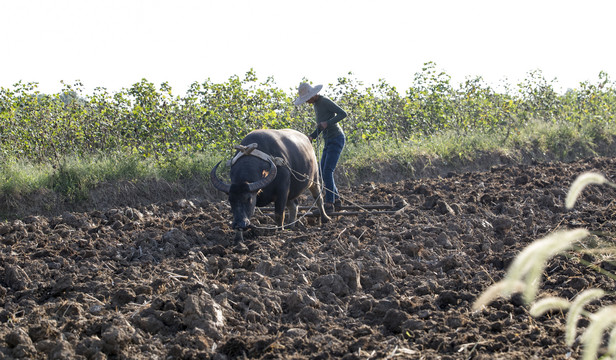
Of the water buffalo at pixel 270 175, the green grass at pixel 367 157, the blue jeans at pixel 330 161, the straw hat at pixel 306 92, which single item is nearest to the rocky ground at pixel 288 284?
the water buffalo at pixel 270 175

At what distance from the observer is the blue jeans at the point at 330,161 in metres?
9.64

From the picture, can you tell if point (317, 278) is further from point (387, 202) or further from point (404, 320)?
point (387, 202)

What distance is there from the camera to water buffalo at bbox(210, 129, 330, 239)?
8.08m

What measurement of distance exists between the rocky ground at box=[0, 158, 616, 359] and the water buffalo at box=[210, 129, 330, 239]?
371 mm

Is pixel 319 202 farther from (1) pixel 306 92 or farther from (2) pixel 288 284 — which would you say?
(2) pixel 288 284

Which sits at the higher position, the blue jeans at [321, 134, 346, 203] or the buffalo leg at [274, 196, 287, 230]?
the blue jeans at [321, 134, 346, 203]

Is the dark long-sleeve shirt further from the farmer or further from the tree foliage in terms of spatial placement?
the tree foliage

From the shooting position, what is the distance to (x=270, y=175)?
810 cm

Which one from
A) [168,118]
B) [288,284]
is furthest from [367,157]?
[288,284]

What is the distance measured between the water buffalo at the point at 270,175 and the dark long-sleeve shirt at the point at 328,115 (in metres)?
0.38

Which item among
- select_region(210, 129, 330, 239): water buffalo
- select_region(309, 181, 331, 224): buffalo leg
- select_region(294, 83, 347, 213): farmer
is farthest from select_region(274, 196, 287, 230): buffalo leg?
select_region(294, 83, 347, 213): farmer

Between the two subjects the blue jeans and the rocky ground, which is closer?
the rocky ground

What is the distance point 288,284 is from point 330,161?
3991 mm

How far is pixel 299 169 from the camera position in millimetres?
8883
